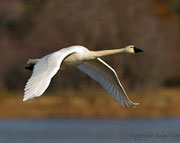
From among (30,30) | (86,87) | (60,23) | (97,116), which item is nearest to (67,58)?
(97,116)

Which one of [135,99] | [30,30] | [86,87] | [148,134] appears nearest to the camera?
[148,134]

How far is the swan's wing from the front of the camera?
38.0 feet

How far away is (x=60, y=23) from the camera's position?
31.2 metres

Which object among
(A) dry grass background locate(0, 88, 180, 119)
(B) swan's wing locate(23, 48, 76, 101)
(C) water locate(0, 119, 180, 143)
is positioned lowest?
(A) dry grass background locate(0, 88, 180, 119)

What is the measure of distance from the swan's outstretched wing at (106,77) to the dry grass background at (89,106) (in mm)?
10495

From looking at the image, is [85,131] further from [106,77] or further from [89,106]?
[89,106]

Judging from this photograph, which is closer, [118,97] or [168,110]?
[118,97]

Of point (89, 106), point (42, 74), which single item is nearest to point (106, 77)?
point (42, 74)

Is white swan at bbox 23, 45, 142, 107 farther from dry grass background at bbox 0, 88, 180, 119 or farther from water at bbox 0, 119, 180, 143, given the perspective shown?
dry grass background at bbox 0, 88, 180, 119

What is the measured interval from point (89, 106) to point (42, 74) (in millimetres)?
14762

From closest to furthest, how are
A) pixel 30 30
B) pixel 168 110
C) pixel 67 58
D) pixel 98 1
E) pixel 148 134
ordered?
pixel 67 58 → pixel 148 134 → pixel 168 110 → pixel 98 1 → pixel 30 30

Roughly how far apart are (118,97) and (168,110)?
11.3m

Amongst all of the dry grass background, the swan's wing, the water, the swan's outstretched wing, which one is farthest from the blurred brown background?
the swan's wing

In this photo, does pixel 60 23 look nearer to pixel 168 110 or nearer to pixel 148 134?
pixel 168 110
